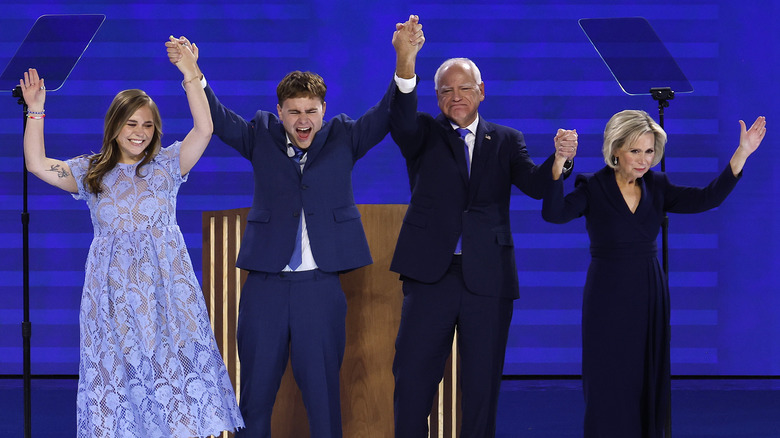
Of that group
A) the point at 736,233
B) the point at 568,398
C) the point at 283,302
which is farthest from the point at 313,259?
the point at 736,233

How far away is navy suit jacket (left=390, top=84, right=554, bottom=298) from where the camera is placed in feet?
9.64

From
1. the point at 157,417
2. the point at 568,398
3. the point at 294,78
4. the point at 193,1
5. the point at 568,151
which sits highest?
the point at 193,1

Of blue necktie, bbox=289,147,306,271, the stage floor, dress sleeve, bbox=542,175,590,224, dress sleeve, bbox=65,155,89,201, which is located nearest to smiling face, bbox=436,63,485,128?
dress sleeve, bbox=542,175,590,224

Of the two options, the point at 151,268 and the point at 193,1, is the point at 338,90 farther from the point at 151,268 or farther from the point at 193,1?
the point at 151,268

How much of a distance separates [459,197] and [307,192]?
549 mm

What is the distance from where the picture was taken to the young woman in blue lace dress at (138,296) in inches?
106

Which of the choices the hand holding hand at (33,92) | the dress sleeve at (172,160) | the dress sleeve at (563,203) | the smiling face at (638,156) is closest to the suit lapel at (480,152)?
the dress sleeve at (563,203)

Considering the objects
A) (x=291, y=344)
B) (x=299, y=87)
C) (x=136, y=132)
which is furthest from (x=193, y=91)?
(x=291, y=344)

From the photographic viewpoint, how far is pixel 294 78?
2.91 m

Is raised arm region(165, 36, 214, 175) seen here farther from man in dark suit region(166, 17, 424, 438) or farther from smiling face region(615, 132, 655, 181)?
smiling face region(615, 132, 655, 181)

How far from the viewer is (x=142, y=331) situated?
8.92ft

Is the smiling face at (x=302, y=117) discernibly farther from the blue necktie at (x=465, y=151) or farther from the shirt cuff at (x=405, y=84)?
the blue necktie at (x=465, y=151)

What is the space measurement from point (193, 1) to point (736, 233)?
12.2ft

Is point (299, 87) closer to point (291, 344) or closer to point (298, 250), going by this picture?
point (298, 250)
